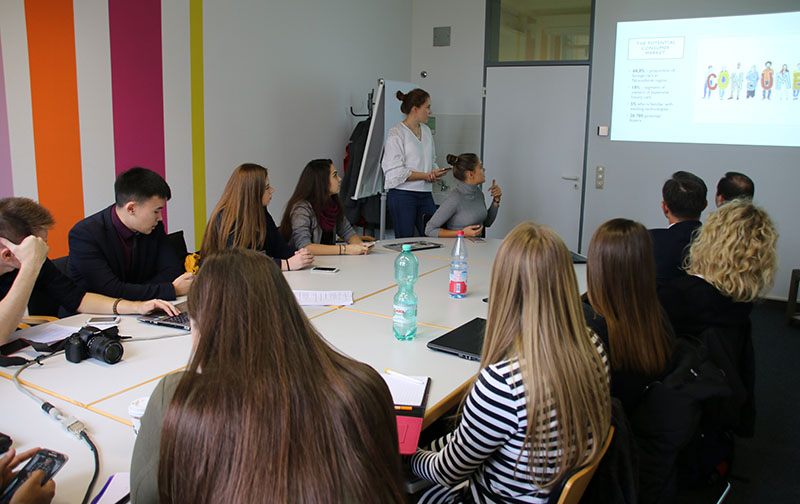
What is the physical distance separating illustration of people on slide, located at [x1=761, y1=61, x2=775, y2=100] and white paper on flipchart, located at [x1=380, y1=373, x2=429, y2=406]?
15.9 ft

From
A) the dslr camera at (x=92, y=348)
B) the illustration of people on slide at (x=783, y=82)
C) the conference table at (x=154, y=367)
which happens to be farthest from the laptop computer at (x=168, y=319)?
the illustration of people on slide at (x=783, y=82)

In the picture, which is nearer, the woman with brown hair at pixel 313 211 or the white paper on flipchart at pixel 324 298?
the white paper on flipchart at pixel 324 298

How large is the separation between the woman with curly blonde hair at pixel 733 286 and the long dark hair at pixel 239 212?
1952 millimetres

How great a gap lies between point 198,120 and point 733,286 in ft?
11.5

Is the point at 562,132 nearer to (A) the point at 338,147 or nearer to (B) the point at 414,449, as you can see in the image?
(A) the point at 338,147

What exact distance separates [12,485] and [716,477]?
2450 millimetres

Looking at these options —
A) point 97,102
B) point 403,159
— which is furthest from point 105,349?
point 403,159

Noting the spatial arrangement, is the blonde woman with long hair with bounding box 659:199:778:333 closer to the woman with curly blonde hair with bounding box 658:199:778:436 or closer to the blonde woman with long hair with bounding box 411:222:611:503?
the woman with curly blonde hair with bounding box 658:199:778:436

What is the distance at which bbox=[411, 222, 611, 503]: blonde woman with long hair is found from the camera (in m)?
1.32

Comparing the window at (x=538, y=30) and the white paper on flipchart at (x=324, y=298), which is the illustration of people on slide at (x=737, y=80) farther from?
the white paper on flipchart at (x=324, y=298)

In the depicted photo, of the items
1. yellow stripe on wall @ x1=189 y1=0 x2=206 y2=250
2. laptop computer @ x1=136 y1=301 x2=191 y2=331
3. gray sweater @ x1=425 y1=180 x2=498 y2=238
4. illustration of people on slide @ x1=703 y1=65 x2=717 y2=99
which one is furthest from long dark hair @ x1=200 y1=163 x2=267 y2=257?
illustration of people on slide @ x1=703 y1=65 x2=717 y2=99

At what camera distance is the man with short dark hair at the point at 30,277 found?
1.98m

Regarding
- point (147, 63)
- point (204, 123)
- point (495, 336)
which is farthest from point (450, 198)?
point (495, 336)

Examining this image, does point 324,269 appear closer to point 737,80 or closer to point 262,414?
point 262,414
